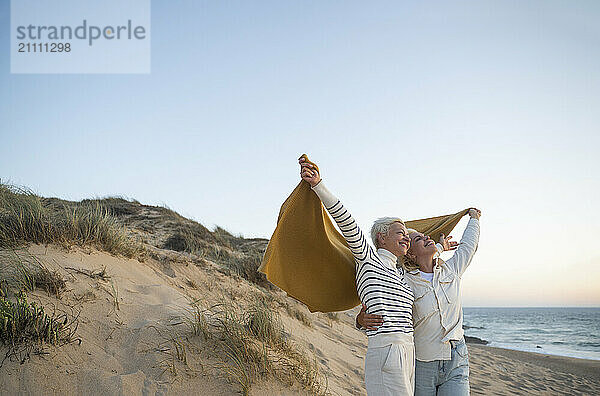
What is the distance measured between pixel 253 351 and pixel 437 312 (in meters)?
1.99

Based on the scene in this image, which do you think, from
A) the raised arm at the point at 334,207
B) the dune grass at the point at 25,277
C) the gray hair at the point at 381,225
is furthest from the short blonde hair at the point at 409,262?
the dune grass at the point at 25,277

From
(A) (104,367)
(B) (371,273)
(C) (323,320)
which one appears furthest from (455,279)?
(C) (323,320)

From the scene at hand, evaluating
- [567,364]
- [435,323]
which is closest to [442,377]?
[435,323]

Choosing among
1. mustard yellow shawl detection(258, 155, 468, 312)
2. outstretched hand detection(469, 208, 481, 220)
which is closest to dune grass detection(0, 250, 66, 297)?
mustard yellow shawl detection(258, 155, 468, 312)

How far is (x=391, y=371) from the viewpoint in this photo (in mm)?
2885

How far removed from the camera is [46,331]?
3848 mm

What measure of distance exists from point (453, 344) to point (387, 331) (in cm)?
67

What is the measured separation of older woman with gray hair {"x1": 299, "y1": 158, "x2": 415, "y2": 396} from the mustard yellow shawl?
41cm

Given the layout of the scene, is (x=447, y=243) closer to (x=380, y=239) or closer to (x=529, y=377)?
(x=380, y=239)

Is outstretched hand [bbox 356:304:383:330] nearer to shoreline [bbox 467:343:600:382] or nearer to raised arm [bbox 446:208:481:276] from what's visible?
raised arm [bbox 446:208:481:276]

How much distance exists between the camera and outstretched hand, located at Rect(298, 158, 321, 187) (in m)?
3.12

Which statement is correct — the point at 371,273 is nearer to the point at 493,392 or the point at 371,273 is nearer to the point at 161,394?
the point at 161,394

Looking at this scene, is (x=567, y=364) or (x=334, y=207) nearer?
(x=334, y=207)

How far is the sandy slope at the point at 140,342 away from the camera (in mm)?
3691
